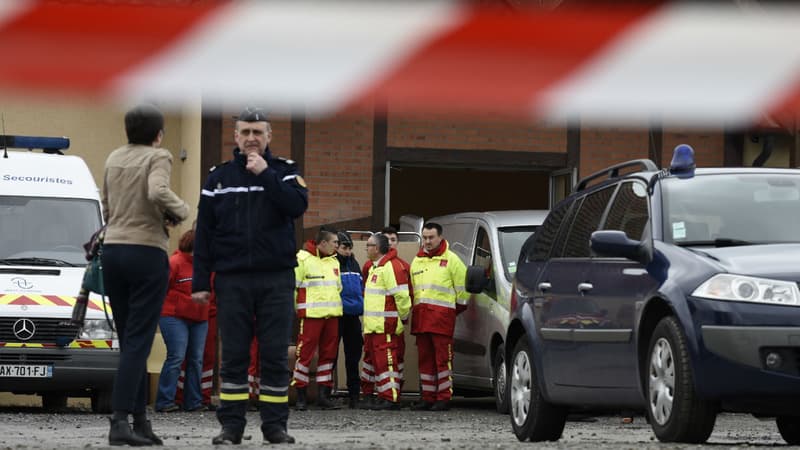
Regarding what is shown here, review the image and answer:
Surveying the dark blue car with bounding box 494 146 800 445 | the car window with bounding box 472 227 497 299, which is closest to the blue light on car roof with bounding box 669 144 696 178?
the dark blue car with bounding box 494 146 800 445

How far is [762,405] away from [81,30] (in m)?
6.15

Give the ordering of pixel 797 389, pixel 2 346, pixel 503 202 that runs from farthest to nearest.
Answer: pixel 503 202, pixel 2 346, pixel 797 389

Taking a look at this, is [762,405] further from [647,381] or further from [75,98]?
[75,98]

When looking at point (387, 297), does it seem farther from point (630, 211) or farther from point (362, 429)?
point (630, 211)

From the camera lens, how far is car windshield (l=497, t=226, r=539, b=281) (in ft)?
52.0

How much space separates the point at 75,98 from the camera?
1886mm

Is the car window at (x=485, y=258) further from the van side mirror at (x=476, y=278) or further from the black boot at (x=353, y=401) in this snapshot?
the black boot at (x=353, y=401)

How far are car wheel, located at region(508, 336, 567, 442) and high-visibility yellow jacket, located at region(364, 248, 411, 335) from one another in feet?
21.1

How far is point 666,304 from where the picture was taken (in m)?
7.90

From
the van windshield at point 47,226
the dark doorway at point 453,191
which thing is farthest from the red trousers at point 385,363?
the dark doorway at point 453,191

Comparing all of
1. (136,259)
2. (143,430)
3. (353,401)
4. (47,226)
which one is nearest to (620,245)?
(136,259)

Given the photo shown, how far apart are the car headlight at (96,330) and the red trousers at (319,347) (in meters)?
2.65

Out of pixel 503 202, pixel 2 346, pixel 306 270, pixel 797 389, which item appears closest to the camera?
pixel 797 389

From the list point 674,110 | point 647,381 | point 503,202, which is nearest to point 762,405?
point 647,381
